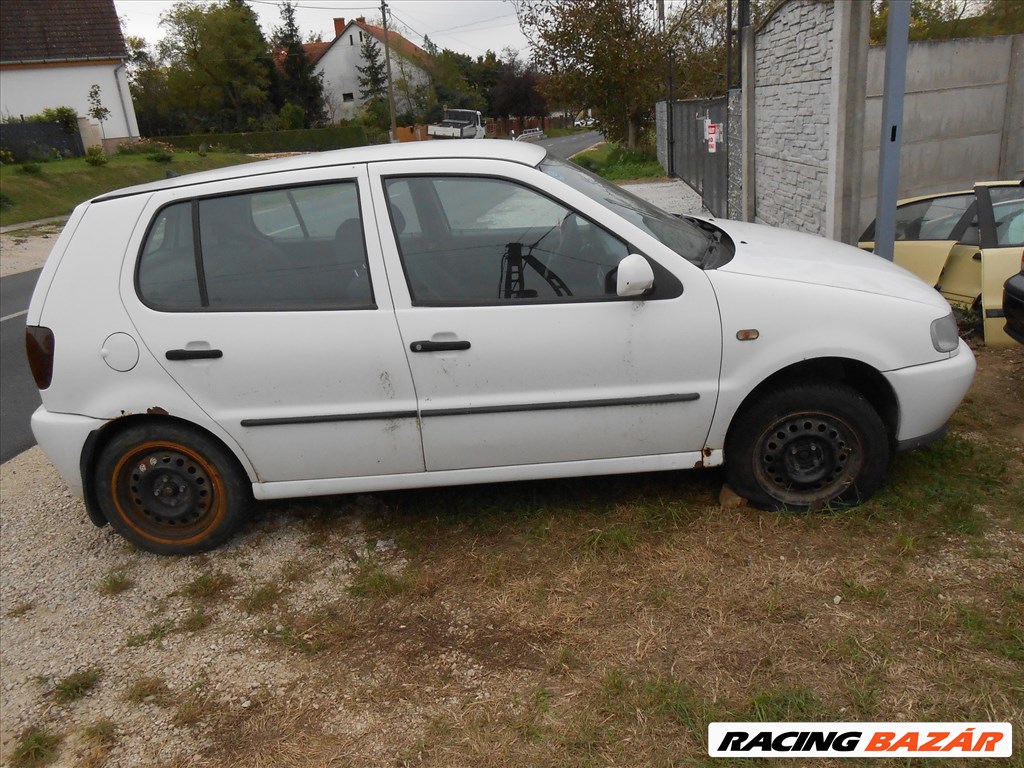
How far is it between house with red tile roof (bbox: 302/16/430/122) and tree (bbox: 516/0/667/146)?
1552 inches

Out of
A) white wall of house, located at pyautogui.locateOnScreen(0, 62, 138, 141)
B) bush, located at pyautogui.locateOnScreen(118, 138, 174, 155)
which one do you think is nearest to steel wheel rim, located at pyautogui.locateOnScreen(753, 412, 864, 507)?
bush, located at pyautogui.locateOnScreen(118, 138, 174, 155)

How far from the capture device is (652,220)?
4.15 meters

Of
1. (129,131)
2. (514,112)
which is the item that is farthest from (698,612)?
(514,112)

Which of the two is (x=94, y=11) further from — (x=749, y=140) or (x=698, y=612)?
(x=698, y=612)

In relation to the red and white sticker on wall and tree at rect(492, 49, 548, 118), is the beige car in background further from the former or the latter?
tree at rect(492, 49, 548, 118)

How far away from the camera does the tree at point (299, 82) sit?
61.9m

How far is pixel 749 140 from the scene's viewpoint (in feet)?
36.5

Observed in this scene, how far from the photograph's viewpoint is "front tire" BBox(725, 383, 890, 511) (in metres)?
3.79

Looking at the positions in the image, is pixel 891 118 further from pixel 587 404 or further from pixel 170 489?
pixel 170 489

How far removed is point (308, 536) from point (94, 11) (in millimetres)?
49205

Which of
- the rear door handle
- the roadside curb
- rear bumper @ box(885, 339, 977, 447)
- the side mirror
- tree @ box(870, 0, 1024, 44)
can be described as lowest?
the roadside curb

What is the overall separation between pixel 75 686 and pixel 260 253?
2.00 meters

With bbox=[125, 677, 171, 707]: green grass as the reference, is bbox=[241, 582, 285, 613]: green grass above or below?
above

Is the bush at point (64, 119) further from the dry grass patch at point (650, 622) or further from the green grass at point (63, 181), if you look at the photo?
the dry grass patch at point (650, 622)
